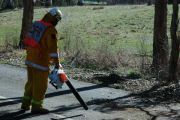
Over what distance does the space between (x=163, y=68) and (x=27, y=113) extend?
16.0 ft

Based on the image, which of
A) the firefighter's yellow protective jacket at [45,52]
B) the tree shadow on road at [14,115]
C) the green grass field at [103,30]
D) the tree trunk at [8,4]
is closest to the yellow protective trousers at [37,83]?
the firefighter's yellow protective jacket at [45,52]

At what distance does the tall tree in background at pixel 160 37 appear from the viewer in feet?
44.0

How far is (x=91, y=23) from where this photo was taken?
1260 inches

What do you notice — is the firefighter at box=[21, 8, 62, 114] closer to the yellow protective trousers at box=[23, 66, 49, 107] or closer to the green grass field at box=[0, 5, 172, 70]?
the yellow protective trousers at box=[23, 66, 49, 107]

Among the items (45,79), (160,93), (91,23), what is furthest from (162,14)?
(91,23)

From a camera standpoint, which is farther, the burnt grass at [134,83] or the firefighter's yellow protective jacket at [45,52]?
the burnt grass at [134,83]

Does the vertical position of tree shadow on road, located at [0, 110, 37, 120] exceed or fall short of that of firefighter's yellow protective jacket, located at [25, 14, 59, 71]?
it falls short

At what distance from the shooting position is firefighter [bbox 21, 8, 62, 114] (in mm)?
8531

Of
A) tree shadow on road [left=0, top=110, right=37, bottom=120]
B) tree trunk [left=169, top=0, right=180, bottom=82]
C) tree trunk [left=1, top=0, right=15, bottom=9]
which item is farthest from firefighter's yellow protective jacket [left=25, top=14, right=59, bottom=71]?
tree trunk [left=1, top=0, right=15, bottom=9]

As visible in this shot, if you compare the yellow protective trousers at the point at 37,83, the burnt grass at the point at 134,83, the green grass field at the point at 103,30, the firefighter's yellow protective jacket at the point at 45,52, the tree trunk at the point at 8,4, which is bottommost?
the tree trunk at the point at 8,4

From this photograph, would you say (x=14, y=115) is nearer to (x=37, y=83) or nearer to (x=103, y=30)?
(x=37, y=83)

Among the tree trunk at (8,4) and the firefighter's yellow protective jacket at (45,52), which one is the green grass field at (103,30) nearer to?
the firefighter's yellow protective jacket at (45,52)

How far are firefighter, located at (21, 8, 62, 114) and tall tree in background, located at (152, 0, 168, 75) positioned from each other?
5009 millimetres

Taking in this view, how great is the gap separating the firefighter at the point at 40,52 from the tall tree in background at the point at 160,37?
501 cm
